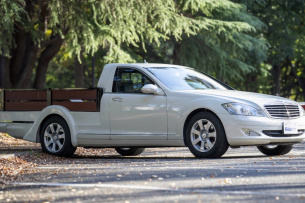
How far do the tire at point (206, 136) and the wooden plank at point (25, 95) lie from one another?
10.6 ft

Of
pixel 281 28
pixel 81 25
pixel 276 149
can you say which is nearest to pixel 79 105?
pixel 276 149

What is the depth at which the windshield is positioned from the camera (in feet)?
39.7

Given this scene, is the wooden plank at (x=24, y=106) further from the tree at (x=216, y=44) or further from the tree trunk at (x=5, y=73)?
the tree at (x=216, y=44)

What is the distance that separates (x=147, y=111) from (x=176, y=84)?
0.72m

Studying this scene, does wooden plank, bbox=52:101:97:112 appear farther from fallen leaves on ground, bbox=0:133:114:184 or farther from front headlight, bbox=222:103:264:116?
front headlight, bbox=222:103:264:116

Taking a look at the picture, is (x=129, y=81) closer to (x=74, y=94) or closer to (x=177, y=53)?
(x=74, y=94)

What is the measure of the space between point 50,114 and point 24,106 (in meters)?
0.71

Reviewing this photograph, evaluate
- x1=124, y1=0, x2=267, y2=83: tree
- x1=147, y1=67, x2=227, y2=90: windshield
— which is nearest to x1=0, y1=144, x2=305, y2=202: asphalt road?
x1=147, y1=67, x2=227, y2=90: windshield

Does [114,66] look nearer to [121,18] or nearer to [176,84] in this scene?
[176,84]

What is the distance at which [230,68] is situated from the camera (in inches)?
1259

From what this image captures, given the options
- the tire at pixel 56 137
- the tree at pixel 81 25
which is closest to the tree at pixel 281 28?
the tree at pixel 81 25

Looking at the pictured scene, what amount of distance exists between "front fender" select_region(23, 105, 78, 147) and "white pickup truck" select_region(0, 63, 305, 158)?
0.02 metres

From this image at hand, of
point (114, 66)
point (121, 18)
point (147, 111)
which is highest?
point (121, 18)

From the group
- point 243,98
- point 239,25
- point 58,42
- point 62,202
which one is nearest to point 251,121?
point 243,98
